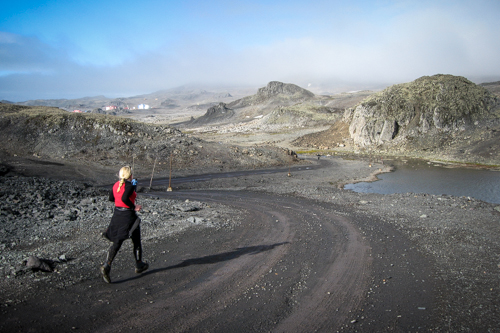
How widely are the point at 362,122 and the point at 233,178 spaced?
4227cm

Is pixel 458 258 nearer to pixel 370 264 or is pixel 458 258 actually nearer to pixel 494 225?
pixel 370 264

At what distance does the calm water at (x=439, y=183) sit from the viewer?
26.6 m

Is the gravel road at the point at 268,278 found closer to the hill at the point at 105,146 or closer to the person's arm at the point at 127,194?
the person's arm at the point at 127,194

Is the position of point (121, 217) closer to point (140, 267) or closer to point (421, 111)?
point (140, 267)

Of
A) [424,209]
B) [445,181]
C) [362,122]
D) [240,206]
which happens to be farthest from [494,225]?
[362,122]

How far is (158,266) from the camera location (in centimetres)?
802

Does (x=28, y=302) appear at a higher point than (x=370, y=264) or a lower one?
higher

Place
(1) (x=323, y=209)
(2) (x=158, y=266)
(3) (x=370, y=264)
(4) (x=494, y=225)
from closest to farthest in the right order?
(2) (x=158, y=266)
(3) (x=370, y=264)
(4) (x=494, y=225)
(1) (x=323, y=209)

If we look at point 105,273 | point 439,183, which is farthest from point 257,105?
point 105,273

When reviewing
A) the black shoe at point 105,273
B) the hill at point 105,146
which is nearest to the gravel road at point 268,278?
the black shoe at point 105,273

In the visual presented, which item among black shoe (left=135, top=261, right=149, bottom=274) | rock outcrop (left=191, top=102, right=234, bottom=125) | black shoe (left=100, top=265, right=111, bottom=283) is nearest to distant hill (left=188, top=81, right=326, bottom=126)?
rock outcrop (left=191, top=102, right=234, bottom=125)

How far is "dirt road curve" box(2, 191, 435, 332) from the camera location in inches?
223

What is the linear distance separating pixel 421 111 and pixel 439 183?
35.7 metres

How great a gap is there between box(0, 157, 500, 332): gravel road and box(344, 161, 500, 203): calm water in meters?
13.6
